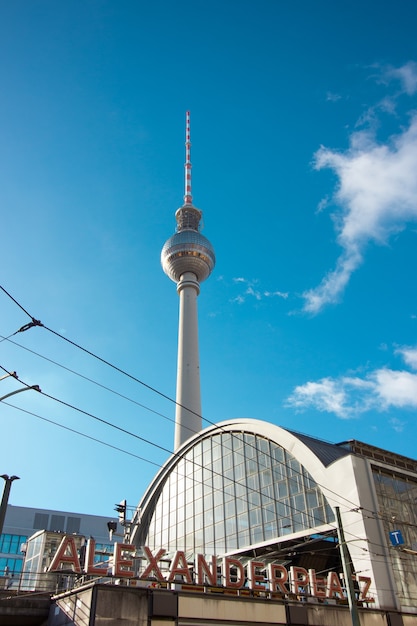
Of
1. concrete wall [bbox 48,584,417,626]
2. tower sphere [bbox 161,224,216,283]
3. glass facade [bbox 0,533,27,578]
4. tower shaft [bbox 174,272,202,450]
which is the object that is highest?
tower sphere [bbox 161,224,216,283]

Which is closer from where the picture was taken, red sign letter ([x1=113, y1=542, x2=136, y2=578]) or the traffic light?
red sign letter ([x1=113, y1=542, x2=136, y2=578])

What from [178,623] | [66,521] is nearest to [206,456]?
[178,623]

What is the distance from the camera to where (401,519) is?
3538cm

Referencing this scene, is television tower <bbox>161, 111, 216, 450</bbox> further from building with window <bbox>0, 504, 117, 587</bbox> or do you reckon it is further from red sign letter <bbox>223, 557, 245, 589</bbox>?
red sign letter <bbox>223, 557, 245, 589</bbox>

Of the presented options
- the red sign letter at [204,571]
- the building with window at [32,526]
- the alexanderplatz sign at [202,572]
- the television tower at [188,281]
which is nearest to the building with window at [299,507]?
the alexanderplatz sign at [202,572]

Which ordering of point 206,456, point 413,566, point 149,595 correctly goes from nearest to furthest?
point 149,595
point 413,566
point 206,456

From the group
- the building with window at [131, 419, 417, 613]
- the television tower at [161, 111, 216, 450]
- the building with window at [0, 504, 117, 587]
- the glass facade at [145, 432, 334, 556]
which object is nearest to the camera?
the building with window at [131, 419, 417, 613]

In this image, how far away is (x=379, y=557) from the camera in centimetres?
3194

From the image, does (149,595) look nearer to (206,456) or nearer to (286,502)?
(286,502)

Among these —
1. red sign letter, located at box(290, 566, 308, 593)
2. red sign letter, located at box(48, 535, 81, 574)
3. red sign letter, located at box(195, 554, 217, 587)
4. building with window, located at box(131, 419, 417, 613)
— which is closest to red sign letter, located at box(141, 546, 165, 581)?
red sign letter, located at box(195, 554, 217, 587)

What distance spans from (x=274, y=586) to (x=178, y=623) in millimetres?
6176

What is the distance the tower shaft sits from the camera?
8594 centimetres

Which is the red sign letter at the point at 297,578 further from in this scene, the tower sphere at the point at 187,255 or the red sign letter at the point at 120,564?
the tower sphere at the point at 187,255

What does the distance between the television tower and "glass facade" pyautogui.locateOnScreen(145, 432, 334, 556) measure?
32462 mm
